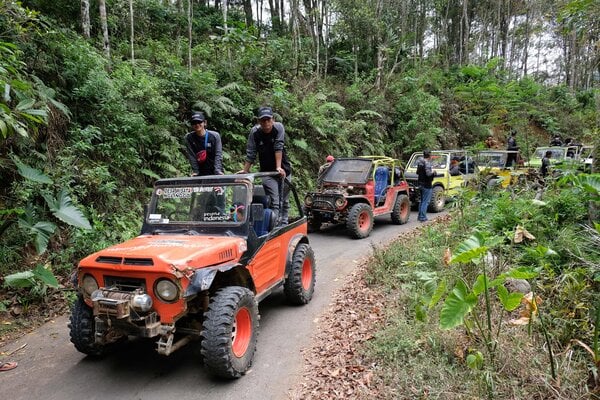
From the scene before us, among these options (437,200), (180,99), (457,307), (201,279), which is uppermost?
(180,99)

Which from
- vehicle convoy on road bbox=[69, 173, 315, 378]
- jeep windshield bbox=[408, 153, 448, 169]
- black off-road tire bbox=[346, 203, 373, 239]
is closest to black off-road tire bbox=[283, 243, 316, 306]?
vehicle convoy on road bbox=[69, 173, 315, 378]

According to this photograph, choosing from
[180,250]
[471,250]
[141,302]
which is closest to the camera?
[471,250]

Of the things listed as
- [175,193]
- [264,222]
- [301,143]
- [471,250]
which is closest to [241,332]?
[264,222]

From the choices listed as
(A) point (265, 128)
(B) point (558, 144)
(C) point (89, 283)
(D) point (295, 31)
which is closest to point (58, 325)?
(C) point (89, 283)

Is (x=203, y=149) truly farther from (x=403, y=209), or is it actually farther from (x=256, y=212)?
(x=403, y=209)

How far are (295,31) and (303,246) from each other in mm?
14396

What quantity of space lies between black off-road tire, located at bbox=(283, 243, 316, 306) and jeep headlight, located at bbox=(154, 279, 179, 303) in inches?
80.5

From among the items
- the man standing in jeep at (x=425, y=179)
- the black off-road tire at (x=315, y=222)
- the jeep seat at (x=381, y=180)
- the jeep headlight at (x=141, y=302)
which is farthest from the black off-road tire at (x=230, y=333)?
the man standing in jeep at (x=425, y=179)

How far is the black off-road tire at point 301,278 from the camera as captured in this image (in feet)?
16.6

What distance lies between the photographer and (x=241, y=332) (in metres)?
3.78

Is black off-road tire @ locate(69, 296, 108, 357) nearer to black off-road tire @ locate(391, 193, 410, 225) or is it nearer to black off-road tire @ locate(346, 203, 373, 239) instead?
black off-road tire @ locate(346, 203, 373, 239)

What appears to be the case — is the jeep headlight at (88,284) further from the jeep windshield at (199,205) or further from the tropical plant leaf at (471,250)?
the tropical plant leaf at (471,250)

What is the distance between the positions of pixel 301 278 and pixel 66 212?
302cm

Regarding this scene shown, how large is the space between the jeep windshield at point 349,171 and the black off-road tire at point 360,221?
0.72m
